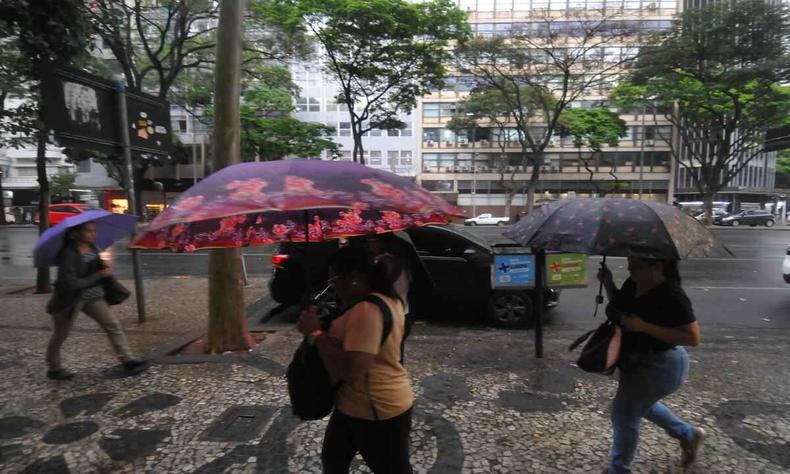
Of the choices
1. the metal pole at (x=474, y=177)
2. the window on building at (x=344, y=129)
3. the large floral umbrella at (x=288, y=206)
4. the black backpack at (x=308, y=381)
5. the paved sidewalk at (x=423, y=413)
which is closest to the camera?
the large floral umbrella at (x=288, y=206)

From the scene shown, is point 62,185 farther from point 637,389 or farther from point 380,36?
point 637,389

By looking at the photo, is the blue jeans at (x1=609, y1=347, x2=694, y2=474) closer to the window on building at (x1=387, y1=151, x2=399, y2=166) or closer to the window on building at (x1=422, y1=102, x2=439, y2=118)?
the window on building at (x1=387, y1=151, x2=399, y2=166)

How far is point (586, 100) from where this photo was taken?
150 feet

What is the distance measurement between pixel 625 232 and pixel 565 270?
3491 mm

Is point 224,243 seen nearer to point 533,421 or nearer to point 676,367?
point 676,367

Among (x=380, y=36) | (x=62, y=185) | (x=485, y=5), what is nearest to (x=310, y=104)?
(x=485, y=5)

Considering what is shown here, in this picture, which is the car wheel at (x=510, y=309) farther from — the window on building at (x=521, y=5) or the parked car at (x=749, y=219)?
the window on building at (x=521, y=5)

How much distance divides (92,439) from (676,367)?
13.0 ft

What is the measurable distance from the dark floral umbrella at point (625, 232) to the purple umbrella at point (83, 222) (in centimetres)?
405

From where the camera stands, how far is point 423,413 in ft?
12.9

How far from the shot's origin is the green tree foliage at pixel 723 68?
21688mm

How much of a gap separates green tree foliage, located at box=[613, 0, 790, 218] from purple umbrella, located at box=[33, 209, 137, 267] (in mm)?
24064

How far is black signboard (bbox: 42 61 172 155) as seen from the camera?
529cm

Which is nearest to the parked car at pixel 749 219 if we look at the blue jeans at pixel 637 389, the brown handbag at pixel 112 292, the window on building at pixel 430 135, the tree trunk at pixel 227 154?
the window on building at pixel 430 135
